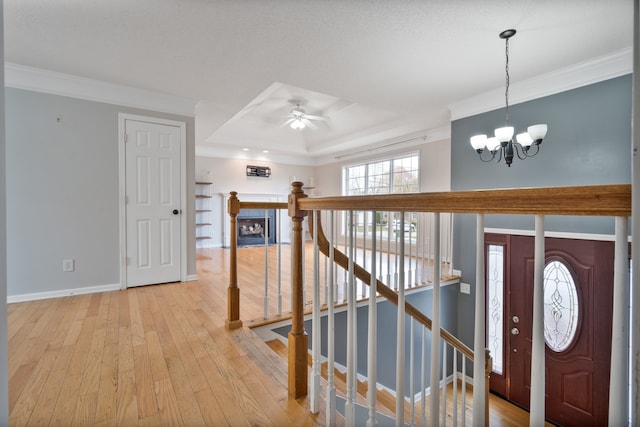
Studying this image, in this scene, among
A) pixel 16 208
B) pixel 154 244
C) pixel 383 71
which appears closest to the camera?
pixel 16 208

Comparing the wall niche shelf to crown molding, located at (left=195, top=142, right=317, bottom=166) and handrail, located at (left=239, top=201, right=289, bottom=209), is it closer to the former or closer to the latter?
crown molding, located at (left=195, top=142, right=317, bottom=166)

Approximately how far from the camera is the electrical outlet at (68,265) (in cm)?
301

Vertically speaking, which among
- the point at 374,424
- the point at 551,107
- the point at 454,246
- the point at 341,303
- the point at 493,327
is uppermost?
the point at 551,107

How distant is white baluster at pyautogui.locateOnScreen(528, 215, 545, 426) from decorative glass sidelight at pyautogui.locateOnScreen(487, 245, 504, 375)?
10.9ft

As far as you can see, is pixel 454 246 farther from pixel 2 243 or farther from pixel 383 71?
pixel 2 243

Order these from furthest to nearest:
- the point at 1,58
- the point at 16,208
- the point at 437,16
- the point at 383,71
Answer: the point at 383,71 < the point at 16,208 < the point at 437,16 < the point at 1,58

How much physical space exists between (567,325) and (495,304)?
2.29 feet

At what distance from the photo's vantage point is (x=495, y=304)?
138 inches

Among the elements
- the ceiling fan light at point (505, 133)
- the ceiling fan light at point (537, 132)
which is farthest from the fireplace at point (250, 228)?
the ceiling fan light at point (537, 132)

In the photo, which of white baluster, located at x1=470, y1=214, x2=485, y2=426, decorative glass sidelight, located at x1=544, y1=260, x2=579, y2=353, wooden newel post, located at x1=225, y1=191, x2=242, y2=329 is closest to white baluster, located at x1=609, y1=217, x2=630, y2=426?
white baluster, located at x1=470, y1=214, x2=485, y2=426

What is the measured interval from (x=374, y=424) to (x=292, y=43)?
2.67 metres

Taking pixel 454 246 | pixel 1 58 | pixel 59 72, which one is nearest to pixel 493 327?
pixel 454 246

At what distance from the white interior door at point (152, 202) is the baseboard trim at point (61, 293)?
205 millimetres

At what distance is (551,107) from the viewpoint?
10.2 feet
